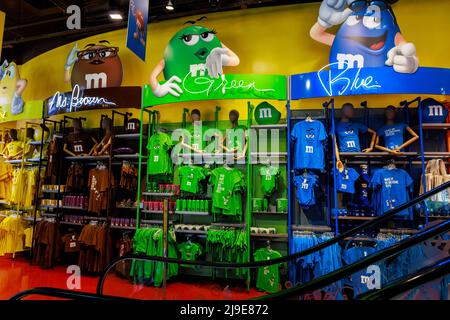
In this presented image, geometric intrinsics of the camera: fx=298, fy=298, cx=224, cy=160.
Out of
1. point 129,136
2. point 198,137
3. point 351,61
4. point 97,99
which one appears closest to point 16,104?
point 97,99

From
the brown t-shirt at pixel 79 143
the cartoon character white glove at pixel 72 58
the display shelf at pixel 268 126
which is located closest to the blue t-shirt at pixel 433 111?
the display shelf at pixel 268 126

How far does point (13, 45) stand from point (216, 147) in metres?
6.63

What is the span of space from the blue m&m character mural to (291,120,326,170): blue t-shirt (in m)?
1.01

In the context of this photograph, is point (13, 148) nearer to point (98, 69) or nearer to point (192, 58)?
point (98, 69)

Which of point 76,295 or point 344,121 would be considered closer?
point 76,295

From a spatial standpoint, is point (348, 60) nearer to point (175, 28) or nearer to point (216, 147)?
point (216, 147)

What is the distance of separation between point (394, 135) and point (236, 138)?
2.42 meters

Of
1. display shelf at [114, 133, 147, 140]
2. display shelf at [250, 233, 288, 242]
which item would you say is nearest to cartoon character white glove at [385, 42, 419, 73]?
display shelf at [250, 233, 288, 242]

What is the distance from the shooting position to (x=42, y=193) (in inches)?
253

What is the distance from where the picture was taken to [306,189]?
4500 millimetres

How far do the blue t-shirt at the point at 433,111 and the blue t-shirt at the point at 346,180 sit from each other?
136cm

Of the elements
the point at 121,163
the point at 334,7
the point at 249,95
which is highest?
the point at 334,7

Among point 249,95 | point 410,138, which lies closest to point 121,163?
point 249,95
